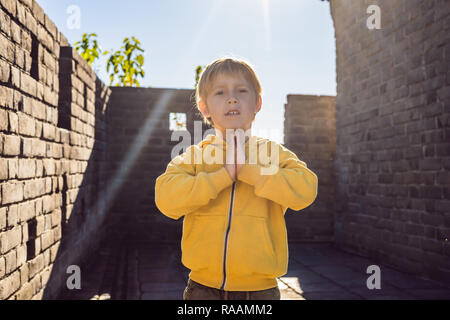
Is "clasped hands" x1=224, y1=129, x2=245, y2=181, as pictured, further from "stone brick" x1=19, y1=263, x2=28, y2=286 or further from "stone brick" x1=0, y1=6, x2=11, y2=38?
"stone brick" x1=19, y1=263, x2=28, y2=286

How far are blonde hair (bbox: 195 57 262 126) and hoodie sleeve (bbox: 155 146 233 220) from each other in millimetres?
387

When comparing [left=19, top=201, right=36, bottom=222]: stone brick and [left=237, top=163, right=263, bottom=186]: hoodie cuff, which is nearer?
[left=237, top=163, right=263, bottom=186]: hoodie cuff

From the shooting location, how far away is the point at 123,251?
263 inches

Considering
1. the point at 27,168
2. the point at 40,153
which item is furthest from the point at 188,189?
the point at 40,153

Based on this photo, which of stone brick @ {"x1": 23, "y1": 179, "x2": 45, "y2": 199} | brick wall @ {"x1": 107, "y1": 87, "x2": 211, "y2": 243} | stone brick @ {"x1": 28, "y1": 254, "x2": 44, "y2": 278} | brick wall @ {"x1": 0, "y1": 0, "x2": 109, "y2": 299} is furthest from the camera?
brick wall @ {"x1": 107, "y1": 87, "x2": 211, "y2": 243}

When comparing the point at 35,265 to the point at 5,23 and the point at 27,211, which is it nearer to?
the point at 27,211

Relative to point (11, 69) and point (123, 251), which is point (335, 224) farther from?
point (11, 69)

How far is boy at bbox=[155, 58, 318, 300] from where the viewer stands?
1.60m

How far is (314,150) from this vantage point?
798 cm

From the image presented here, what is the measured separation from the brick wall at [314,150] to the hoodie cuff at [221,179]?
6.41 meters

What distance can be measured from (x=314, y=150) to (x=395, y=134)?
2.35 metres

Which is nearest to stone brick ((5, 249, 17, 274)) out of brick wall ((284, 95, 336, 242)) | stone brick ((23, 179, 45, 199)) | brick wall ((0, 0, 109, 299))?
brick wall ((0, 0, 109, 299))

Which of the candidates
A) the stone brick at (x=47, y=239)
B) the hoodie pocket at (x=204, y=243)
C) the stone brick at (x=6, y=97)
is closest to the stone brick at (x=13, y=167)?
the stone brick at (x=6, y=97)
